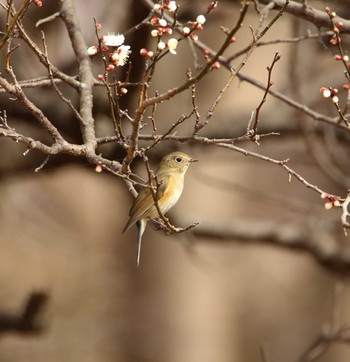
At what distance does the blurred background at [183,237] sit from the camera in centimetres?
625

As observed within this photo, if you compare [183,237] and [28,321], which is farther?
[183,237]

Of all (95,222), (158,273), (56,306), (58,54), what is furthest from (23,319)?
(95,222)

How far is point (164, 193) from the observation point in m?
3.77

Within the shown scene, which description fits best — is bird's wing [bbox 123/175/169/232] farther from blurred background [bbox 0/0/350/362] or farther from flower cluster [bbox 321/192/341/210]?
blurred background [bbox 0/0/350/362]

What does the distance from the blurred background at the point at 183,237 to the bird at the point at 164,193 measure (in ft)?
5.57

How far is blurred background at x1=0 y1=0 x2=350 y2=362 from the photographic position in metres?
6.25

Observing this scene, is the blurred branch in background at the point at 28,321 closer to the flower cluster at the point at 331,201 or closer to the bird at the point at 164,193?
the bird at the point at 164,193

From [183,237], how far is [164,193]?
221cm

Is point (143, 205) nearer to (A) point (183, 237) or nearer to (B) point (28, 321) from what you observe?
(B) point (28, 321)

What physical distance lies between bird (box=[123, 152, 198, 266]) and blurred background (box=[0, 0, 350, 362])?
5.57ft

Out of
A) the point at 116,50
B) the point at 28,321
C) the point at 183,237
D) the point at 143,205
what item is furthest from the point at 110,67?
the point at 183,237

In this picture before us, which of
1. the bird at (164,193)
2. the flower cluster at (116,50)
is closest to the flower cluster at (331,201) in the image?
the flower cluster at (116,50)

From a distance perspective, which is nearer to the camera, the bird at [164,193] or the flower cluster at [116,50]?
the flower cluster at [116,50]

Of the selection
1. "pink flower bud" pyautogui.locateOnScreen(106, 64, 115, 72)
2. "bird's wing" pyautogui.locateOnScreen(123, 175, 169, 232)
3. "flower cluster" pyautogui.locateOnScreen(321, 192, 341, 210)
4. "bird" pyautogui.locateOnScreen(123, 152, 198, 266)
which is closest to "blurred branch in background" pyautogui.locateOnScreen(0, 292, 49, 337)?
"bird" pyautogui.locateOnScreen(123, 152, 198, 266)
